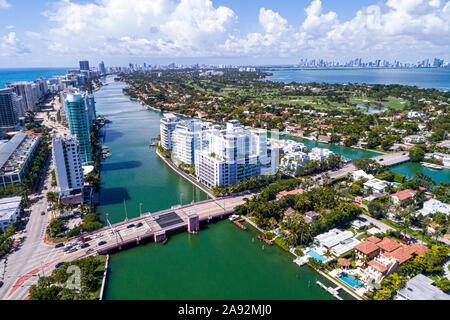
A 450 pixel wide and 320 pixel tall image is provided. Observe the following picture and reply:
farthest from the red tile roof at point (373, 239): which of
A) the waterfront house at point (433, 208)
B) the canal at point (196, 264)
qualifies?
the waterfront house at point (433, 208)

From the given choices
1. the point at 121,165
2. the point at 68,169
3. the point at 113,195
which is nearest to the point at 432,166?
the point at 113,195

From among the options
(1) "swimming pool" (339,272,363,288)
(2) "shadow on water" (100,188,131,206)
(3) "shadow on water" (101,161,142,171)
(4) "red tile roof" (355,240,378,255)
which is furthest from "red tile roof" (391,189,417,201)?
(3) "shadow on water" (101,161,142,171)

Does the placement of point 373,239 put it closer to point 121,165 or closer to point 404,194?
point 404,194
